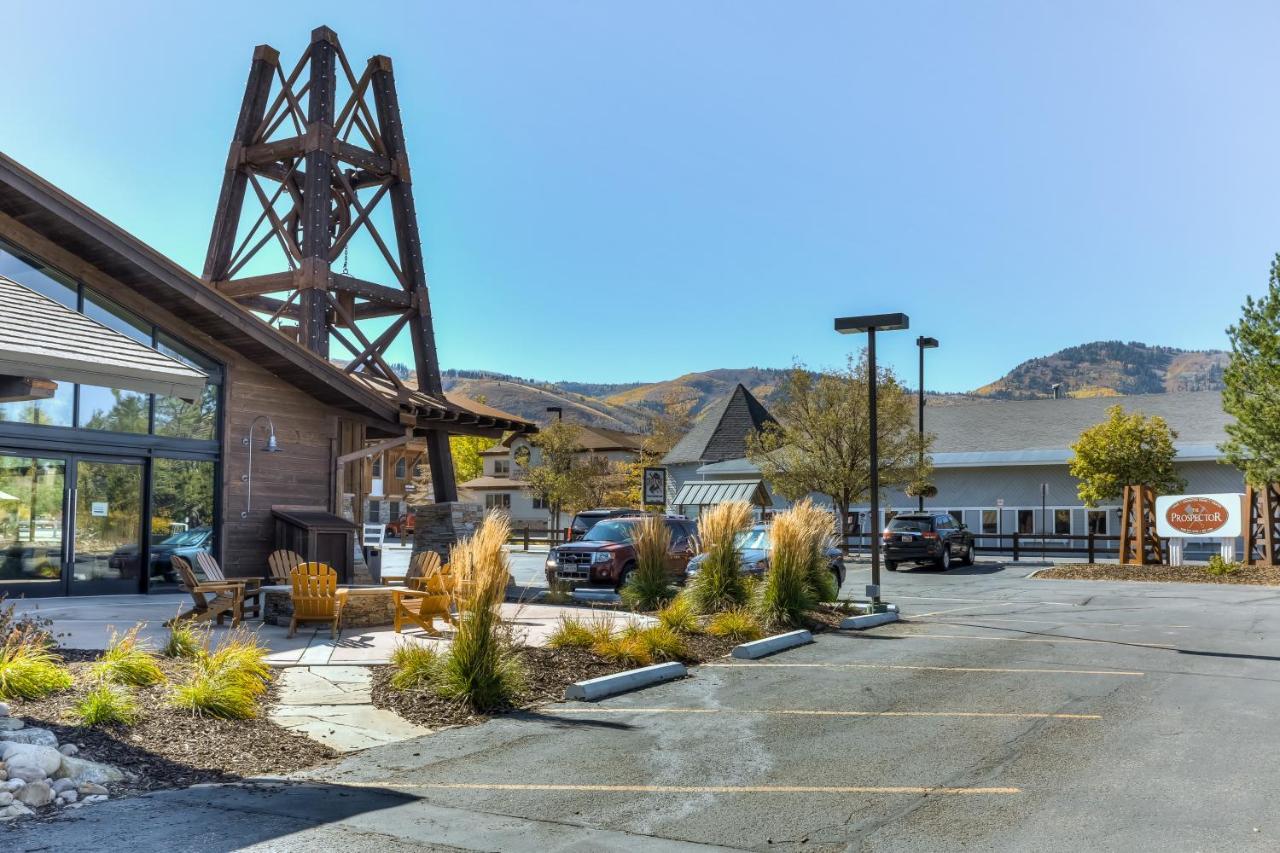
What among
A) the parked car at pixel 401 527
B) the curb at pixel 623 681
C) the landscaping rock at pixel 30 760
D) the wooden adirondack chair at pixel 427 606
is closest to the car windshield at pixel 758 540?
the wooden adirondack chair at pixel 427 606

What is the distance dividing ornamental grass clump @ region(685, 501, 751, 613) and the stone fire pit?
418cm

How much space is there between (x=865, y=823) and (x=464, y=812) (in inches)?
89.5

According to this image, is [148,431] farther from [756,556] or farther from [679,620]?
[756,556]

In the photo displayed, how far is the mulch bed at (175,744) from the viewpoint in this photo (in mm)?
6855

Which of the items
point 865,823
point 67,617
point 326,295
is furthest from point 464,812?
point 326,295

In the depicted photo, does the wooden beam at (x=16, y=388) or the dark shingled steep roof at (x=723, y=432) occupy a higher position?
the dark shingled steep roof at (x=723, y=432)

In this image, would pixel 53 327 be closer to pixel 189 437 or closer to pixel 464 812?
pixel 464 812

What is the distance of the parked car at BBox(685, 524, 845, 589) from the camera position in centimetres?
1595

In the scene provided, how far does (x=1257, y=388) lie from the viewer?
87.6 feet

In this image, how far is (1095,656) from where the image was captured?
1223 centimetres

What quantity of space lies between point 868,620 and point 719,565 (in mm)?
2360

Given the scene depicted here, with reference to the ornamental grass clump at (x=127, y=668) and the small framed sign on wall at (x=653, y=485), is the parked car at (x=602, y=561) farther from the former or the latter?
the ornamental grass clump at (x=127, y=668)

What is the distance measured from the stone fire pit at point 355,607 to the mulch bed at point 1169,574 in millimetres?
19480

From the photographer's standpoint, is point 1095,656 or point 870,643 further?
point 870,643
